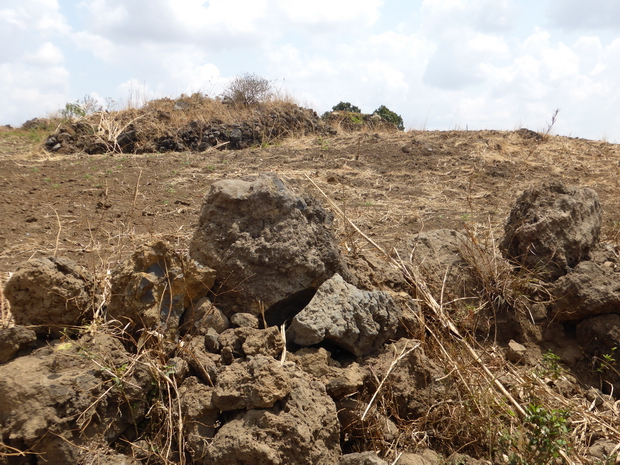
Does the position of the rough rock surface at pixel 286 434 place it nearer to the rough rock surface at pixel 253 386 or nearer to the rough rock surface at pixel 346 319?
the rough rock surface at pixel 253 386

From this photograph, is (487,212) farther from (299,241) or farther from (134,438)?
(134,438)

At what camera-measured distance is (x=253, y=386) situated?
2385 millimetres

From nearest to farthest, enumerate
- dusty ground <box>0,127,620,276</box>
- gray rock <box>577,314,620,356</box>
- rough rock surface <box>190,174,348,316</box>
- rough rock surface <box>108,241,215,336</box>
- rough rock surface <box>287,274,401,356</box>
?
rough rock surface <box>108,241,215,336</box>
rough rock surface <box>287,274,401,356</box>
rough rock surface <box>190,174,348,316</box>
gray rock <box>577,314,620,356</box>
dusty ground <box>0,127,620,276</box>

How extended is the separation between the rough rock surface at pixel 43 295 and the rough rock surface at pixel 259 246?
2.46ft

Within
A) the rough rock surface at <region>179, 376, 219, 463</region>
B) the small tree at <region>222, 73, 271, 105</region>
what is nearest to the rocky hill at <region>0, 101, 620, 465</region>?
the rough rock surface at <region>179, 376, 219, 463</region>

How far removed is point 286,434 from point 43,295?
1.40 metres

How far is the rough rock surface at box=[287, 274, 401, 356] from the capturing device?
287 cm

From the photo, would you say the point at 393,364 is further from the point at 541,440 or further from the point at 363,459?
the point at 541,440

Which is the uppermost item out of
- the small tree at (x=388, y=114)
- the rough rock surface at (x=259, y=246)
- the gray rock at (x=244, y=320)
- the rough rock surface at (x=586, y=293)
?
the small tree at (x=388, y=114)

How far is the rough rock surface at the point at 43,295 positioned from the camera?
2588 millimetres

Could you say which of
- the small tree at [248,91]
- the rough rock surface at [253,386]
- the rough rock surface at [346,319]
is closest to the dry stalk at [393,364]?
the rough rock surface at [346,319]

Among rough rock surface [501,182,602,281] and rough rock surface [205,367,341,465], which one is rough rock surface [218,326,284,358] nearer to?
rough rock surface [205,367,341,465]

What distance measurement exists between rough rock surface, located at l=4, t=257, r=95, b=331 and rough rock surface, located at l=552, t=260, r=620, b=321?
3404 mm

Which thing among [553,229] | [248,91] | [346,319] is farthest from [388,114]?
[346,319]
